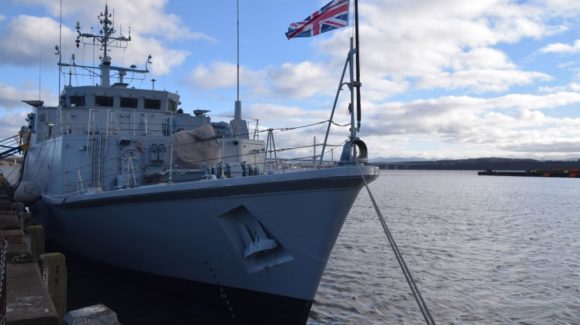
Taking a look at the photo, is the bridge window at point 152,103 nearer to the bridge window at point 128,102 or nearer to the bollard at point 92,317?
the bridge window at point 128,102

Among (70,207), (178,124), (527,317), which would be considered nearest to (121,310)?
(70,207)

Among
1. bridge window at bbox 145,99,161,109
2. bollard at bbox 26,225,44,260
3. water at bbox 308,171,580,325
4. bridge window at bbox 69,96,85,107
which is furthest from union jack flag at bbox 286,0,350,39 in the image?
bridge window at bbox 69,96,85,107

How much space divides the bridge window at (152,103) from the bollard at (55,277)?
324 inches

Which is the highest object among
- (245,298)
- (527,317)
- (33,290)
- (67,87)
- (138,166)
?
(67,87)

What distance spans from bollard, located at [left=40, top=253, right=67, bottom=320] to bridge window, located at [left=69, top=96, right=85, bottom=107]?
816 cm

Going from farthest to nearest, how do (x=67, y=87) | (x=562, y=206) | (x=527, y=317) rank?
(x=562, y=206), (x=67, y=87), (x=527, y=317)

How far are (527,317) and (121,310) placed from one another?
7.22m

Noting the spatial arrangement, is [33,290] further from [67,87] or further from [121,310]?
[67,87]

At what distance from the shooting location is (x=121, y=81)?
634 inches

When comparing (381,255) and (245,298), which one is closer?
(245,298)

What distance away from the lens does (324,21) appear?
659cm

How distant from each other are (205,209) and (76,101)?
26.2 feet

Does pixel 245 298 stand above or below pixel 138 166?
below

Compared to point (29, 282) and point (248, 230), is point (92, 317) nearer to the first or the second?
point (29, 282)
